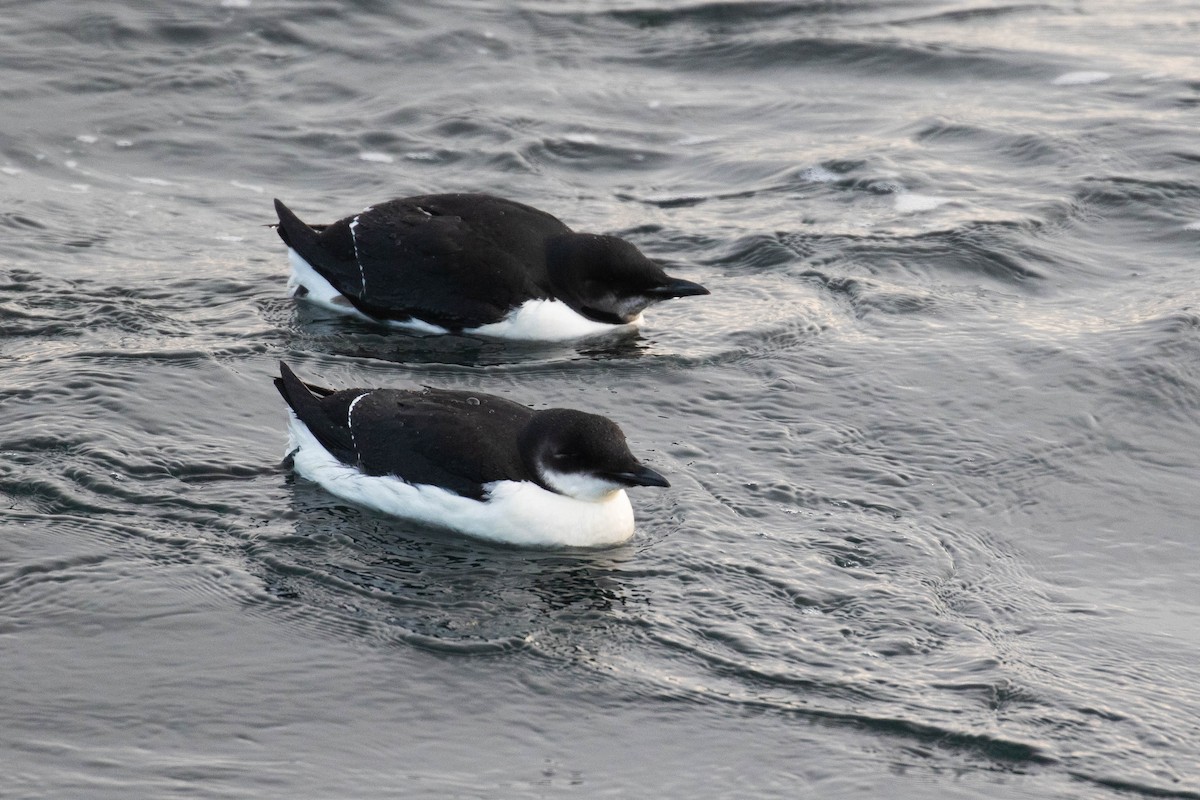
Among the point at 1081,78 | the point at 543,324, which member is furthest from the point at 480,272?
the point at 1081,78

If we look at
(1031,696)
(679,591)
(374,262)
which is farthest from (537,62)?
(1031,696)

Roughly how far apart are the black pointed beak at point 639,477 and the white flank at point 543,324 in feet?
8.86

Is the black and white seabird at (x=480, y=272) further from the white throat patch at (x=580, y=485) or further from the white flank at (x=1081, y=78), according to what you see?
the white flank at (x=1081, y=78)

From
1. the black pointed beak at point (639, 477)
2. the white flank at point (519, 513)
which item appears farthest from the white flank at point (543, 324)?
the black pointed beak at point (639, 477)

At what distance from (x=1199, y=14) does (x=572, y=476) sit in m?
11.0

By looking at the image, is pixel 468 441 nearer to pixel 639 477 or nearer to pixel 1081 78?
pixel 639 477

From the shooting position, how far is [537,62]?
1422 cm

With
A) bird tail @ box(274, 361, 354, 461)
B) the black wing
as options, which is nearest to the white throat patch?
the black wing

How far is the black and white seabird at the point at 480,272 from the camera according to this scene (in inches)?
354

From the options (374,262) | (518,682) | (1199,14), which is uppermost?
(1199,14)

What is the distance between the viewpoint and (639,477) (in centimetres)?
641

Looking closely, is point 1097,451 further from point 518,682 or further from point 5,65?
point 5,65

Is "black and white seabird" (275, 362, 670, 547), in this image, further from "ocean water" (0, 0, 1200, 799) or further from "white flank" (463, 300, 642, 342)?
"white flank" (463, 300, 642, 342)

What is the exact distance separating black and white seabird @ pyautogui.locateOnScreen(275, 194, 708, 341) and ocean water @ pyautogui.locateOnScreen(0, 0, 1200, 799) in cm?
19
